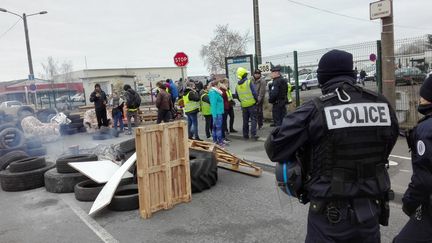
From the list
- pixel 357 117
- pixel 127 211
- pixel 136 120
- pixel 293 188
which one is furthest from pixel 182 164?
pixel 136 120

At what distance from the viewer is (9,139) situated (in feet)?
34.1

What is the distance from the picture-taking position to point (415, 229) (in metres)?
2.79

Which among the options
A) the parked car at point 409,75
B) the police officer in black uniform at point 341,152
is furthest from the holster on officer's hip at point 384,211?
the parked car at point 409,75

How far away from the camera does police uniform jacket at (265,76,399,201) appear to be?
244 cm

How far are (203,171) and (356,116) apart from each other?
14.2 ft

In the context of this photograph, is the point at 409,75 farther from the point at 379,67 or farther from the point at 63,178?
the point at 63,178

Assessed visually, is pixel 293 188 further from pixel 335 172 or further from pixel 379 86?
pixel 379 86

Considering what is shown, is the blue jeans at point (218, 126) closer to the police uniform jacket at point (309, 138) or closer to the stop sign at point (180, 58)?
the stop sign at point (180, 58)

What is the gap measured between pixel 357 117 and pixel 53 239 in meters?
4.08

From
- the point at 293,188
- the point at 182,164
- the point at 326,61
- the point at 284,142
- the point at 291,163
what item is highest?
the point at 326,61

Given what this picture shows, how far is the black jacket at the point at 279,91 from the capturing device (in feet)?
34.6

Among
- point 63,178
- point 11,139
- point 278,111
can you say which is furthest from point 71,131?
point 63,178

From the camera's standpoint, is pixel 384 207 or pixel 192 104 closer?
pixel 384 207

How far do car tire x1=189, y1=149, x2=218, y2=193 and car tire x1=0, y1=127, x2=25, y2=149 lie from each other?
20.2ft
